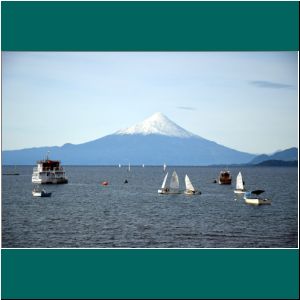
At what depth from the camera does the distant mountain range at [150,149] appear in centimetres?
2134

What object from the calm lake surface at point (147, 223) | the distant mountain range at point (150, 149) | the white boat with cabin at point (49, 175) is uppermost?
the distant mountain range at point (150, 149)

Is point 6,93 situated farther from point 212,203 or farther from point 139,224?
point 212,203

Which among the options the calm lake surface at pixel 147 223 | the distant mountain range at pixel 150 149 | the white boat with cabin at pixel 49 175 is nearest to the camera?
the calm lake surface at pixel 147 223

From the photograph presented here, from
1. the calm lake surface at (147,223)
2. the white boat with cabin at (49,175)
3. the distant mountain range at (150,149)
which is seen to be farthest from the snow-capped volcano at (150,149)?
the white boat with cabin at (49,175)

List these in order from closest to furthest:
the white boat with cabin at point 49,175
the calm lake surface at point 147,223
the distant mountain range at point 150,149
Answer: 1. the calm lake surface at point 147,223
2. the distant mountain range at point 150,149
3. the white boat with cabin at point 49,175

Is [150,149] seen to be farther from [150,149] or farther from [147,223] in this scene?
[147,223]

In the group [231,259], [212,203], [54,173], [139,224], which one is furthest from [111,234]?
[54,173]

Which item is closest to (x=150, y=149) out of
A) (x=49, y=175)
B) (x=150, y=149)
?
(x=150, y=149)

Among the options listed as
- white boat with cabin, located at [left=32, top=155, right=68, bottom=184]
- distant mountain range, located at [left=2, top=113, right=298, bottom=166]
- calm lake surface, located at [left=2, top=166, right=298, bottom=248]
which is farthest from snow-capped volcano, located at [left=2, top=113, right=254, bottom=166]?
white boat with cabin, located at [left=32, top=155, right=68, bottom=184]

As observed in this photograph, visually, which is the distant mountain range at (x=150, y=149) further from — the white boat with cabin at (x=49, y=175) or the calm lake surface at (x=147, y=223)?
the white boat with cabin at (x=49, y=175)

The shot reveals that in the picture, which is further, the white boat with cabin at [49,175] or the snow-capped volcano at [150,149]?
the white boat with cabin at [49,175]

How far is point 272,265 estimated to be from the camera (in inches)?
539

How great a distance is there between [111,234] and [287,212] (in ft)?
41.7

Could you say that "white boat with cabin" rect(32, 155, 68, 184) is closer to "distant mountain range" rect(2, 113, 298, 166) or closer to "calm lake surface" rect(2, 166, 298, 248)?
"distant mountain range" rect(2, 113, 298, 166)
